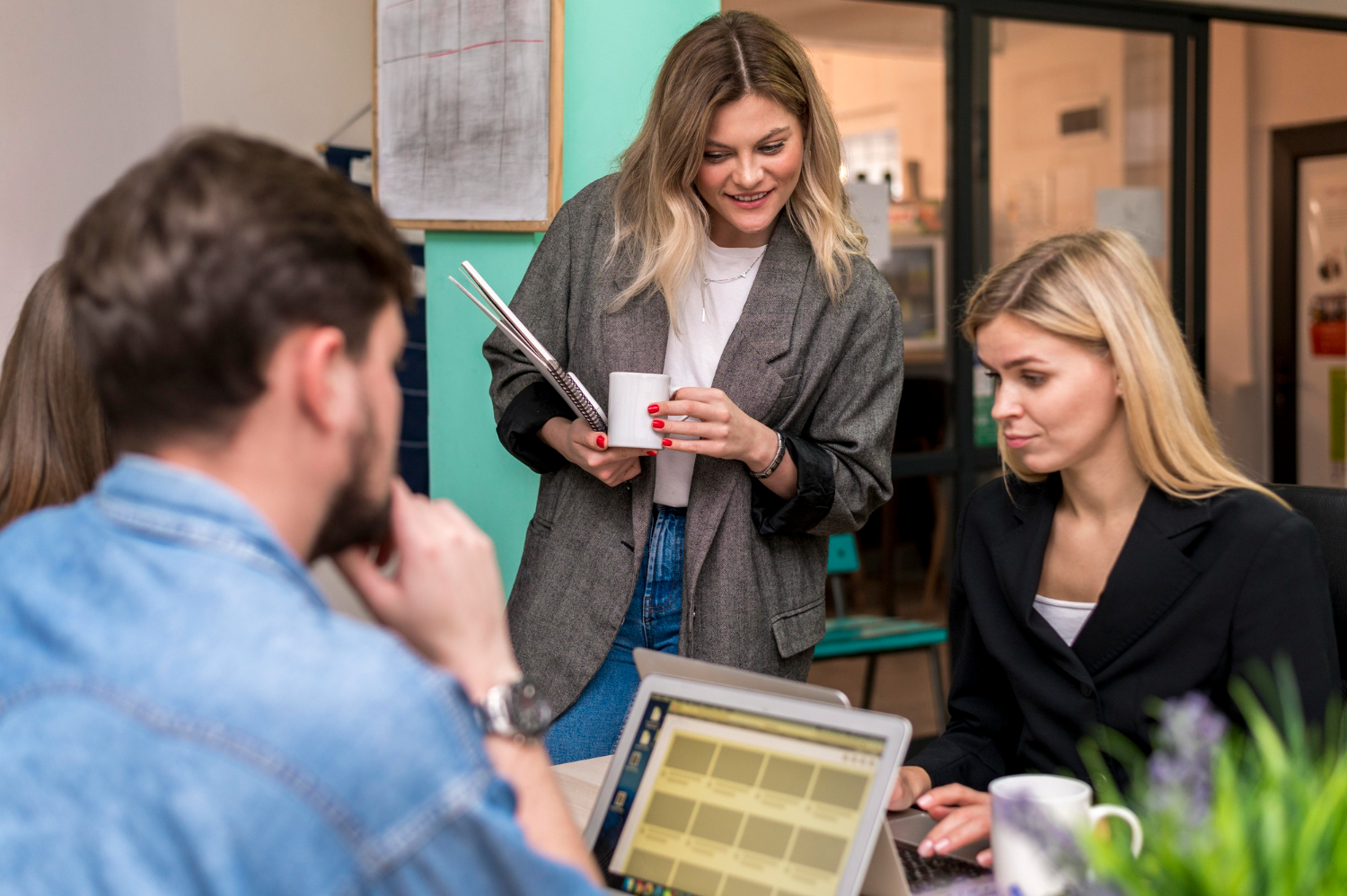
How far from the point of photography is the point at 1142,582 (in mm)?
1449

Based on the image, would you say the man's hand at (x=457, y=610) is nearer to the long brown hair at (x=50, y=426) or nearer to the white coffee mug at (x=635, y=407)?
the long brown hair at (x=50, y=426)

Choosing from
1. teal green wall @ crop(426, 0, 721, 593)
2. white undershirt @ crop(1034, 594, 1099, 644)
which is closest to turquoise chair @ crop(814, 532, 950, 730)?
teal green wall @ crop(426, 0, 721, 593)

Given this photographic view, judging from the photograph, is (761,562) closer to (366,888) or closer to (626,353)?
(626,353)

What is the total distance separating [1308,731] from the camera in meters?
1.31

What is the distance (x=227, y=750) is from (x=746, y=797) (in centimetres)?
51

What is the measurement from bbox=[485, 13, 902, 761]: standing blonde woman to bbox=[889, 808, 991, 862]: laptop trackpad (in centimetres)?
46

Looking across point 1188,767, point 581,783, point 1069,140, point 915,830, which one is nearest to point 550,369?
point 581,783

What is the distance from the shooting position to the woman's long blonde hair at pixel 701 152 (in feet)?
Answer: 5.63

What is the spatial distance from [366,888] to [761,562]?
116 centimetres

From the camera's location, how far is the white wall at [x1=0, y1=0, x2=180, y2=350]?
8.78 ft

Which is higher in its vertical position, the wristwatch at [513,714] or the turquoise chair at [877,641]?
the wristwatch at [513,714]

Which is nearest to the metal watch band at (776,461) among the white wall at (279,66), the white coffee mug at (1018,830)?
the white coffee mug at (1018,830)

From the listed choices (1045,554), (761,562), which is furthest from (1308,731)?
(761,562)

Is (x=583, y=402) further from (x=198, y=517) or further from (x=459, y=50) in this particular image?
(x=459, y=50)
